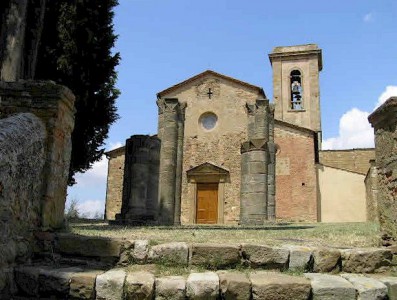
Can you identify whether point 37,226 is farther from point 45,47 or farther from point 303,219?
point 303,219

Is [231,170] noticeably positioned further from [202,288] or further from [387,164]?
[202,288]

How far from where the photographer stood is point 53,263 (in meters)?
4.03

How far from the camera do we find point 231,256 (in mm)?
3955

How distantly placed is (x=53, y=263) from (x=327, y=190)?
23.5m

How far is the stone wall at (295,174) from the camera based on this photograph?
2467 cm

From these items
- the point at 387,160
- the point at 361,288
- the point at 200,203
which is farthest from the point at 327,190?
the point at 361,288

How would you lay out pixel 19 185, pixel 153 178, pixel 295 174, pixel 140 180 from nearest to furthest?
1. pixel 19 185
2. pixel 140 180
3. pixel 153 178
4. pixel 295 174

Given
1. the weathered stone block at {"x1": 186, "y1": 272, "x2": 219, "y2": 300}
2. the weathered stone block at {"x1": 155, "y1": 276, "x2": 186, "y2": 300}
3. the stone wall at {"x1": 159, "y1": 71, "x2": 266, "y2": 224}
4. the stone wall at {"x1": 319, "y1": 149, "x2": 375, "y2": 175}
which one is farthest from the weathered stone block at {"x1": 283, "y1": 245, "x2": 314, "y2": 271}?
the stone wall at {"x1": 319, "y1": 149, "x2": 375, "y2": 175}

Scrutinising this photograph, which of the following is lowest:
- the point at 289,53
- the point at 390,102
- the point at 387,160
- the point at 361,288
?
the point at 361,288

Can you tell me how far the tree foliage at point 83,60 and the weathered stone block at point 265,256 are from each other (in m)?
9.62

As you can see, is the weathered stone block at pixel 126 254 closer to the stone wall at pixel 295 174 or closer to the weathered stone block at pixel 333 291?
the weathered stone block at pixel 333 291

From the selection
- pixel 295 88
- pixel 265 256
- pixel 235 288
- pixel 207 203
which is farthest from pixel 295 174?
pixel 235 288

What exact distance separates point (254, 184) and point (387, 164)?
725 cm

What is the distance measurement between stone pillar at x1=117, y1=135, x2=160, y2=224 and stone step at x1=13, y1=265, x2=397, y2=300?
8313 millimetres
